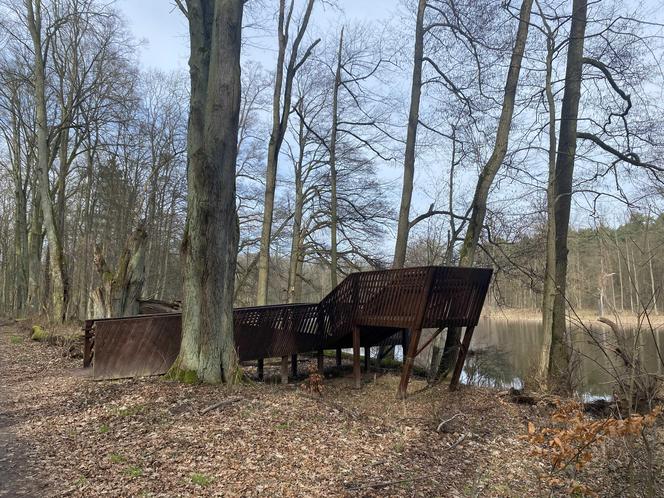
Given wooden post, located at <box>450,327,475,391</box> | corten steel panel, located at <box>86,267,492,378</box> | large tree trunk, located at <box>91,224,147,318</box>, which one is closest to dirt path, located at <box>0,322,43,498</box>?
corten steel panel, located at <box>86,267,492,378</box>

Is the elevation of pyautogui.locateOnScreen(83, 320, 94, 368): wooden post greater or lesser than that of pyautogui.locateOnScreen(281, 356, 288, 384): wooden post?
greater

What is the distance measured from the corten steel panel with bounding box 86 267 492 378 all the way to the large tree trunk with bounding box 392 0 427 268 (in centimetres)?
282

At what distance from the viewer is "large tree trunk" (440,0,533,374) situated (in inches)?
423

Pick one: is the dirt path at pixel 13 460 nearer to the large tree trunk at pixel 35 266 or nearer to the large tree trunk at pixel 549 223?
the large tree trunk at pixel 549 223

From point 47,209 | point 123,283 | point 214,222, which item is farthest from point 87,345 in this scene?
point 47,209

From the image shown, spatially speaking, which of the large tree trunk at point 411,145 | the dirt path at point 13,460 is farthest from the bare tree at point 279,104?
the dirt path at point 13,460

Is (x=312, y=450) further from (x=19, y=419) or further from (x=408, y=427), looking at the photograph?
(x=19, y=419)

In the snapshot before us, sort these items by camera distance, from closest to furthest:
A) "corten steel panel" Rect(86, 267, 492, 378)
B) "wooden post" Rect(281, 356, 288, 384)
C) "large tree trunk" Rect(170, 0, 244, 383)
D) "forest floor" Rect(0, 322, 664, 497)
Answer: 1. "forest floor" Rect(0, 322, 664, 497)
2. "large tree trunk" Rect(170, 0, 244, 383)
3. "corten steel panel" Rect(86, 267, 492, 378)
4. "wooden post" Rect(281, 356, 288, 384)

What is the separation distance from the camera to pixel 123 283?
1316cm

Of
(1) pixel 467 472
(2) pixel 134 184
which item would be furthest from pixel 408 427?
(2) pixel 134 184

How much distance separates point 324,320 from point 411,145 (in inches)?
203

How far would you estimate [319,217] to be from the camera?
22594 mm

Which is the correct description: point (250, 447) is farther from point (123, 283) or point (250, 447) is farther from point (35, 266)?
point (35, 266)

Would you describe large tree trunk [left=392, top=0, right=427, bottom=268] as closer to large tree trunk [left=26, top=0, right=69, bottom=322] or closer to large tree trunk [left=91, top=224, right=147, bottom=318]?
large tree trunk [left=91, top=224, right=147, bottom=318]
